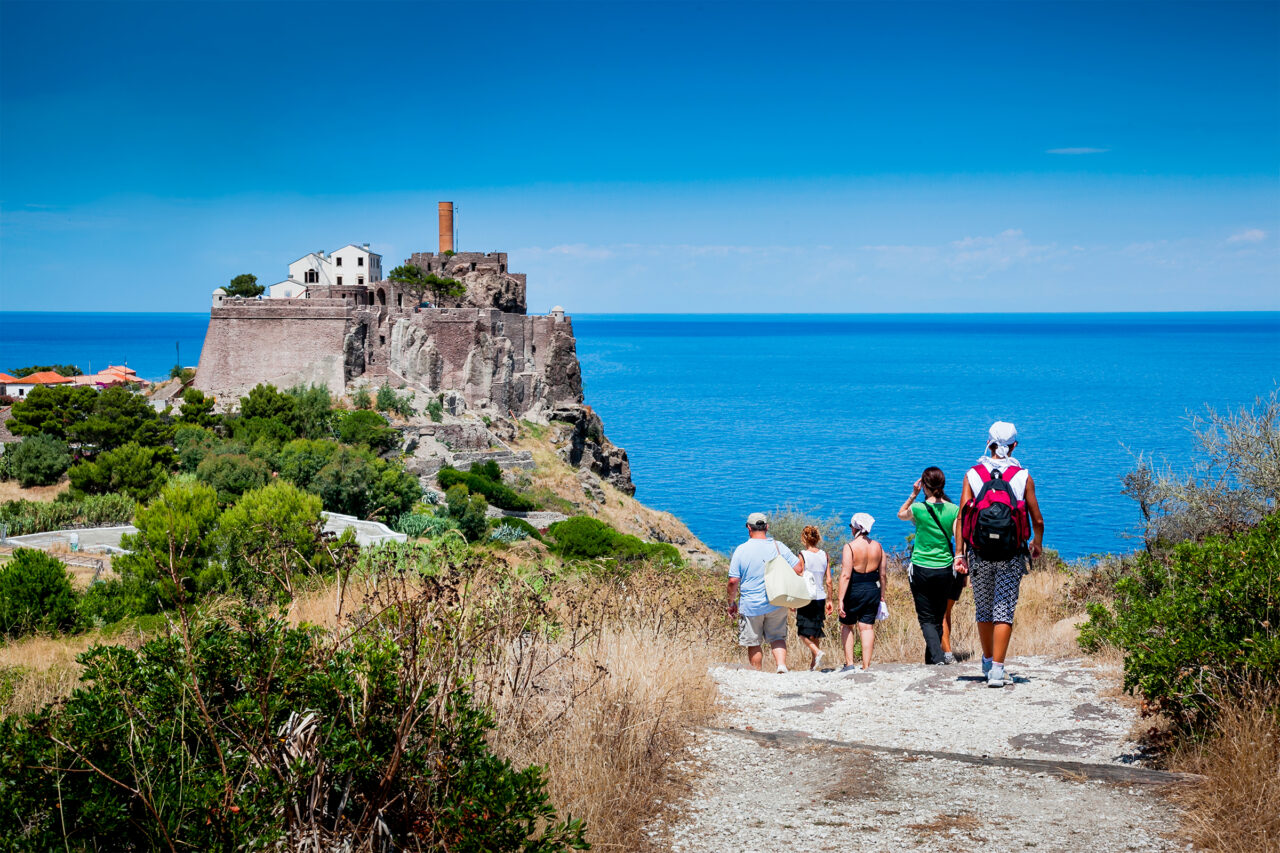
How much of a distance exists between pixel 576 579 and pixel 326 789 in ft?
23.8

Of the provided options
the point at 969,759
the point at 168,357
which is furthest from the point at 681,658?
the point at 168,357

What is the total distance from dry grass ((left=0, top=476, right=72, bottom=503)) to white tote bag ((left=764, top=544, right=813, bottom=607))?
24.1m

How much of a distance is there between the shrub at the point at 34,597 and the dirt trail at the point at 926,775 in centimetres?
903

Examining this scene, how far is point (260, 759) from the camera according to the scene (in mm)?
3271

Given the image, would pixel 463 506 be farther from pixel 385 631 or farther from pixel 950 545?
pixel 385 631

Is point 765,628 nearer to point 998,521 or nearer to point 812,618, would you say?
point 812,618

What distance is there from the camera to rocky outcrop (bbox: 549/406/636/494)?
4759cm

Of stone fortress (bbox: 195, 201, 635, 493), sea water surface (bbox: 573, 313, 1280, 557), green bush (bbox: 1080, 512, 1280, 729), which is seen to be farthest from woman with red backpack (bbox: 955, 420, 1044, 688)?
stone fortress (bbox: 195, 201, 635, 493)

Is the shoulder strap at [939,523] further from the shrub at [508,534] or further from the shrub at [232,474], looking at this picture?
the shrub at [232,474]

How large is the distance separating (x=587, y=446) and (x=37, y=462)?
26274 mm

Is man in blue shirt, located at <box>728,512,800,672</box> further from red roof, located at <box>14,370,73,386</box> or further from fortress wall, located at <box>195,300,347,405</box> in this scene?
red roof, located at <box>14,370,73,386</box>

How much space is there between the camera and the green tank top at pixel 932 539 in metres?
8.38

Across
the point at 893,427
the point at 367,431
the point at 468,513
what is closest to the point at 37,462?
the point at 367,431

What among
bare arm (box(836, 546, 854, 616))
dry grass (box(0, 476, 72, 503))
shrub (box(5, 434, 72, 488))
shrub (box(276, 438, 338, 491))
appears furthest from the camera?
shrub (box(5, 434, 72, 488))
